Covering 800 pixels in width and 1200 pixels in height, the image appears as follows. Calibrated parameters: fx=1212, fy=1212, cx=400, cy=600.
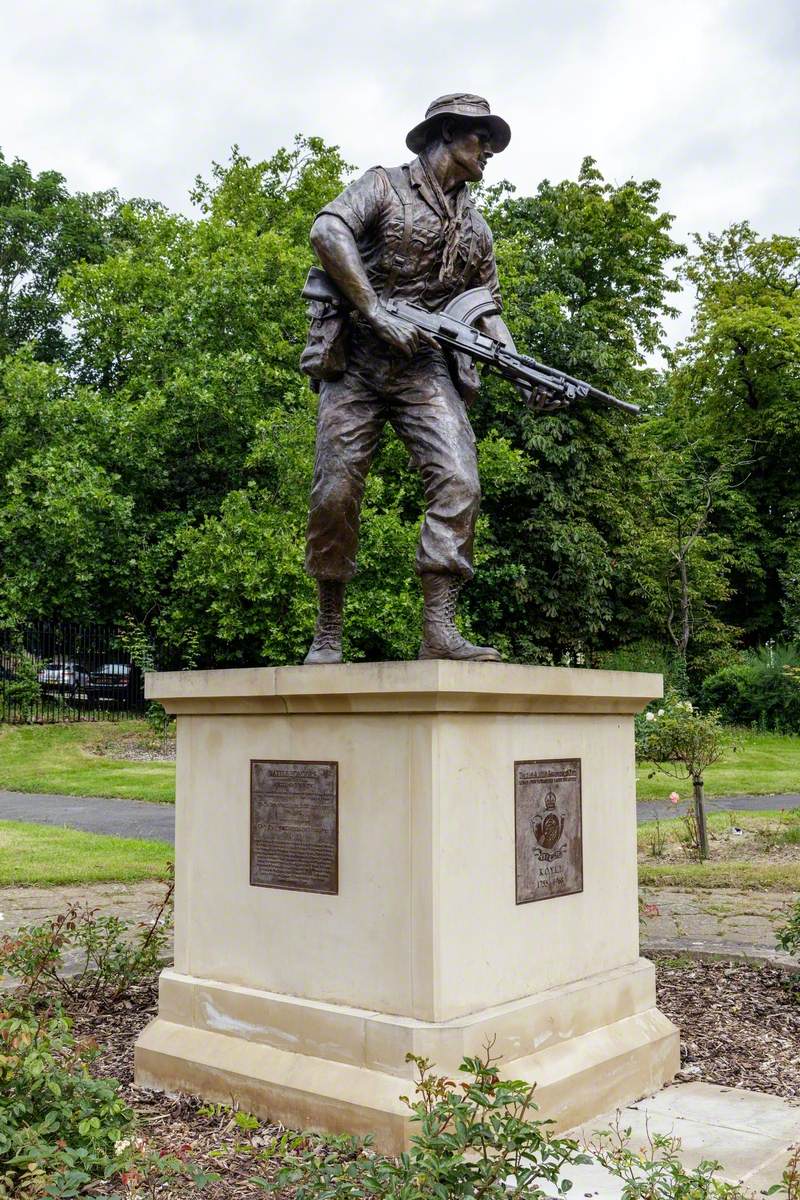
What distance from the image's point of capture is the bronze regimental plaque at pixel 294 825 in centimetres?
449

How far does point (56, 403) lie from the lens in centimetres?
2252

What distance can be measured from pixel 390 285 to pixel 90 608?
19.4 m

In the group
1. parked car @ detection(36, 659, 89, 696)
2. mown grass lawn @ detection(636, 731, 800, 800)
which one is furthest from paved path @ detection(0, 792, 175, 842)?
parked car @ detection(36, 659, 89, 696)

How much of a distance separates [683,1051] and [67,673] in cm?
1904

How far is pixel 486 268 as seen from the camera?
204 inches

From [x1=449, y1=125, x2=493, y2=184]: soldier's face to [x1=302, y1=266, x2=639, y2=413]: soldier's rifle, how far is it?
0.49 meters

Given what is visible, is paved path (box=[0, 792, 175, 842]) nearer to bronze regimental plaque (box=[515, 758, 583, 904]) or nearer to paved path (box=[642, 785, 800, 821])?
paved path (box=[642, 785, 800, 821])

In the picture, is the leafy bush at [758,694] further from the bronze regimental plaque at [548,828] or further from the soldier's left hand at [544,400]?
the bronze regimental plaque at [548,828]

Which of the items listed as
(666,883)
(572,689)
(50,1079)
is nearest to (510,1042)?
(572,689)

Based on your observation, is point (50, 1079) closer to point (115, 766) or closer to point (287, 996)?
point (287, 996)

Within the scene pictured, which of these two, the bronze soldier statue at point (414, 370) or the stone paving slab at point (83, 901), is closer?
the bronze soldier statue at point (414, 370)

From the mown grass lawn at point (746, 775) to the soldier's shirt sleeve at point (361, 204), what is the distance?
39.7ft

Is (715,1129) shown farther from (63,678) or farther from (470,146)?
(63,678)

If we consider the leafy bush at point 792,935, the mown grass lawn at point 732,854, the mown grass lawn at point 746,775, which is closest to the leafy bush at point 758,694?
the mown grass lawn at point 746,775
